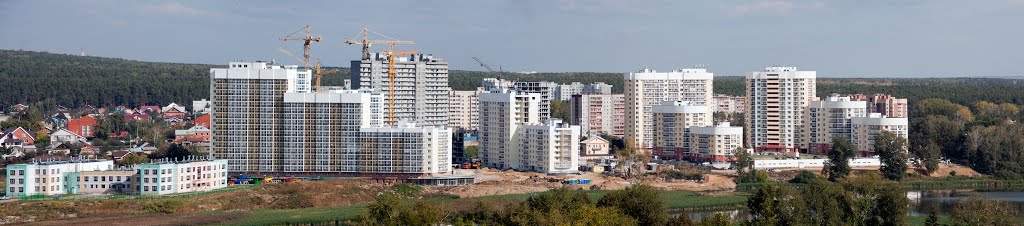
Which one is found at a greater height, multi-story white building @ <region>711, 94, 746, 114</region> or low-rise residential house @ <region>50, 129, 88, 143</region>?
multi-story white building @ <region>711, 94, 746, 114</region>

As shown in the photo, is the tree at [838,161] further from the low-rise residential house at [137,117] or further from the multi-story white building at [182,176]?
the low-rise residential house at [137,117]

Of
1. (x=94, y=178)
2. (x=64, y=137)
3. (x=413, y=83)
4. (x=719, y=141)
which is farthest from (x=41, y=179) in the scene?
(x=719, y=141)

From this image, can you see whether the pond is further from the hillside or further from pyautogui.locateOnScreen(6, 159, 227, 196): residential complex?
the hillside

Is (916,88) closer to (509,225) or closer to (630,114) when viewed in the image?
(630,114)

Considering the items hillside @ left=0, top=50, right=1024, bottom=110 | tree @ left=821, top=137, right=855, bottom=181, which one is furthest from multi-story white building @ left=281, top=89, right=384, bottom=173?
hillside @ left=0, top=50, right=1024, bottom=110

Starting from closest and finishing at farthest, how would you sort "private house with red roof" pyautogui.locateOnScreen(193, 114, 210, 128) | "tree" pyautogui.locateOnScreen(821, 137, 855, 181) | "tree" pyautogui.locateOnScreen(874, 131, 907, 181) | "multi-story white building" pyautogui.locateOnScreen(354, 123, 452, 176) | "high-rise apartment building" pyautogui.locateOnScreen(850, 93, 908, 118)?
"multi-story white building" pyautogui.locateOnScreen(354, 123, 452, 176) → "tree" pyautogui.locateOnScreen(821, 137, 855, 181) → "tree" pyautogui.locateOnScreen(874, 131, 907, 181) → "private house with red roof" pyautogui.locateOnScreen(193, 114, 210, 128) → "high-rise apartment building" pyautogui.locateOnScreen(850, 93, 908, 118)
